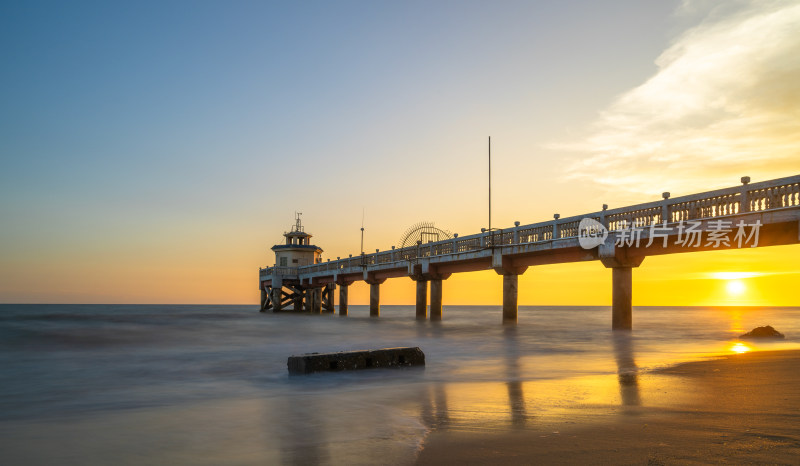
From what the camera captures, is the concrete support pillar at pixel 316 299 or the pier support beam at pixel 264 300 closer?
the concrete support pillar at pixel 316 299

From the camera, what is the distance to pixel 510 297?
3381 centimetres

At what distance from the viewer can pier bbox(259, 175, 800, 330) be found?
61.4ft

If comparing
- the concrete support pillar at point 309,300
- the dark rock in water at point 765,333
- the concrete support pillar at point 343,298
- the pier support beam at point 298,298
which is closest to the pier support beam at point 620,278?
the dark rock in water at point 765,333

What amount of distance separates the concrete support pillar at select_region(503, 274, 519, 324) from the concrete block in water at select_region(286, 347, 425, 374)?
71.6 ft

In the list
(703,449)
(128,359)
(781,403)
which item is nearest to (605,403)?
(781,403)

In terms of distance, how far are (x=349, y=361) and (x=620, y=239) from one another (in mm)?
17051

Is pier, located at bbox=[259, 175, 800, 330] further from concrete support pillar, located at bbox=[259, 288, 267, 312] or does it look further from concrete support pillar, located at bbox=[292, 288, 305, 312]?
concrete support pillar, located at bbox=[259, 288, 267, 312]

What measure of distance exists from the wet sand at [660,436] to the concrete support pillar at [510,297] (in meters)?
25.9

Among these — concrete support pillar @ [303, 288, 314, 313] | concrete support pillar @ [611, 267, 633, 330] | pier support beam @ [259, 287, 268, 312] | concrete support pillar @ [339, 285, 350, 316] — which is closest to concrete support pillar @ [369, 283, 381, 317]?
concrete support pillar @ [339, 285, 350, 316]

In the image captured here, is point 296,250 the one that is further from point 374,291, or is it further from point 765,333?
point 765,333

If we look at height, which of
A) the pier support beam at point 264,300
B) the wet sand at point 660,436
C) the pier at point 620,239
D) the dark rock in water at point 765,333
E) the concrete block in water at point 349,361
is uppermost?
the pier at point 620,239

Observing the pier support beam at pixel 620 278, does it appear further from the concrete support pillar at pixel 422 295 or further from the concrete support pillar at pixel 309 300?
the concrete support pillar at pixel 309 300

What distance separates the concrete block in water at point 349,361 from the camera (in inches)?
440

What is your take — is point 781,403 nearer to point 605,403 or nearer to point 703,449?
point 605,403
